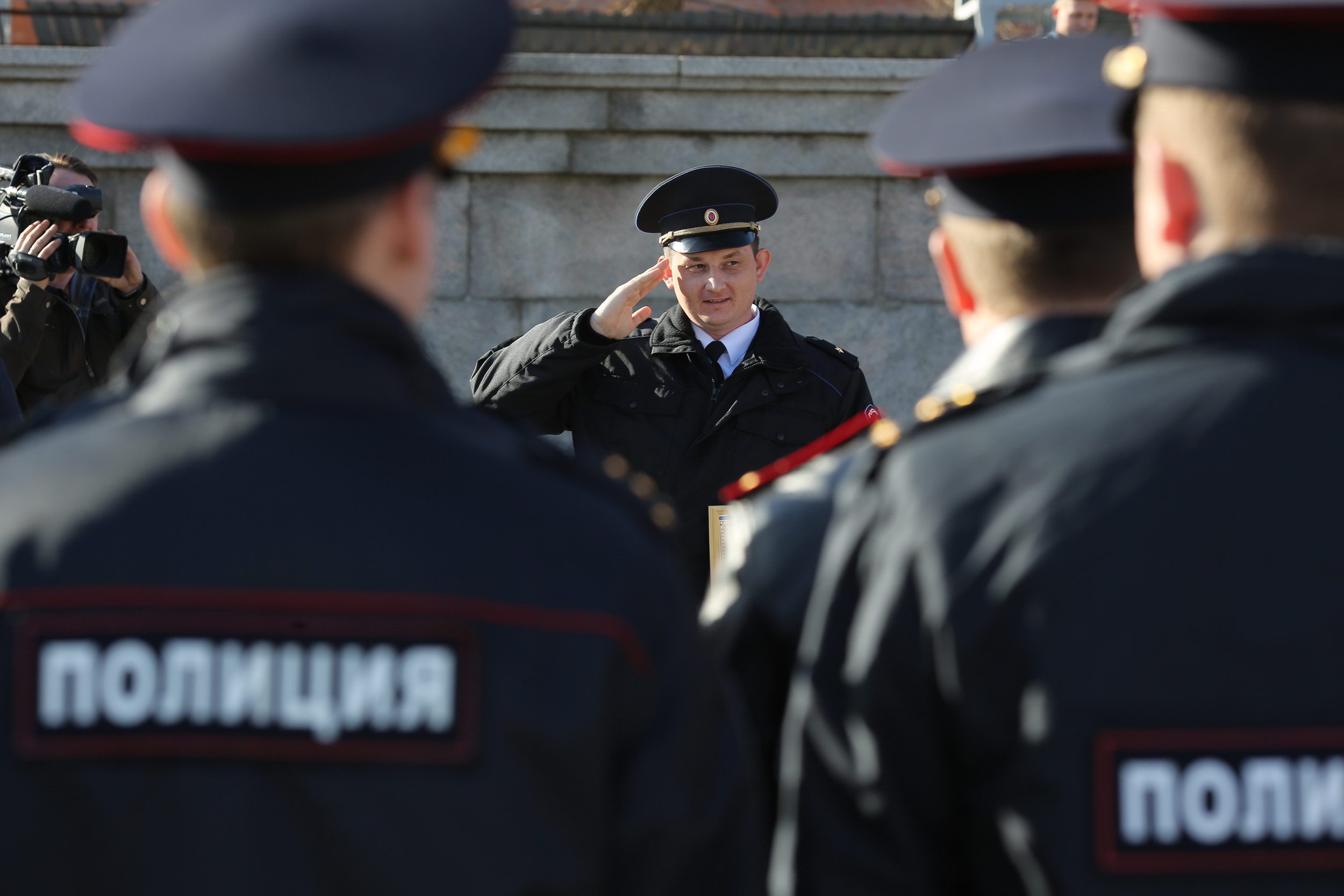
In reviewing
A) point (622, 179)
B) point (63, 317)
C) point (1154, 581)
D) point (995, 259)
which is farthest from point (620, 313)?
point (1154, 581)

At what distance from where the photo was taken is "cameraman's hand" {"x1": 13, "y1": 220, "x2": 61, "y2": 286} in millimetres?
5359

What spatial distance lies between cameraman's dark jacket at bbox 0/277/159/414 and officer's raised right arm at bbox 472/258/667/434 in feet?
6.32

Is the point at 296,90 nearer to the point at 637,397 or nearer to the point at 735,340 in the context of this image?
the point at 637,397

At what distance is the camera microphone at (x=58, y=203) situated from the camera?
522 centimetres

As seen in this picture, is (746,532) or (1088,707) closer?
(1088,707)

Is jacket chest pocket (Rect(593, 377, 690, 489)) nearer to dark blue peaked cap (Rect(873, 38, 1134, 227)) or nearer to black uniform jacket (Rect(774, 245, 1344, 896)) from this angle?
dark blue peaked cap (Rect(873, 38, 1134, 227))

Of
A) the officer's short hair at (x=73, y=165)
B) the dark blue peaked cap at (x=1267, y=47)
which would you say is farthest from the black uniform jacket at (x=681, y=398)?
the dark blue peaked cap at (x=1267, y=47)

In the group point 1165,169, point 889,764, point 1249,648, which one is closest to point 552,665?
point 889,764

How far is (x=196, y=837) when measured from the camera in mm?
1248

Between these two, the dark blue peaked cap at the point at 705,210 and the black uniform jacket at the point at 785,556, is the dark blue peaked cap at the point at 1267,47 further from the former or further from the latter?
the dark blue peaked cap at the point at 705,210

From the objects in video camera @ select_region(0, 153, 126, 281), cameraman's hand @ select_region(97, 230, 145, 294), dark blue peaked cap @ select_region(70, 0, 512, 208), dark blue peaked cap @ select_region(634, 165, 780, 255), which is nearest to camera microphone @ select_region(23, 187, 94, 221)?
video camera @ select_region(0, 153, 126, 281)

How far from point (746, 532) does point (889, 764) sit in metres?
0.39

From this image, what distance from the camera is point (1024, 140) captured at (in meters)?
1.61

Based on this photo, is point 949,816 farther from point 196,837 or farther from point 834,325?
point 834,325
